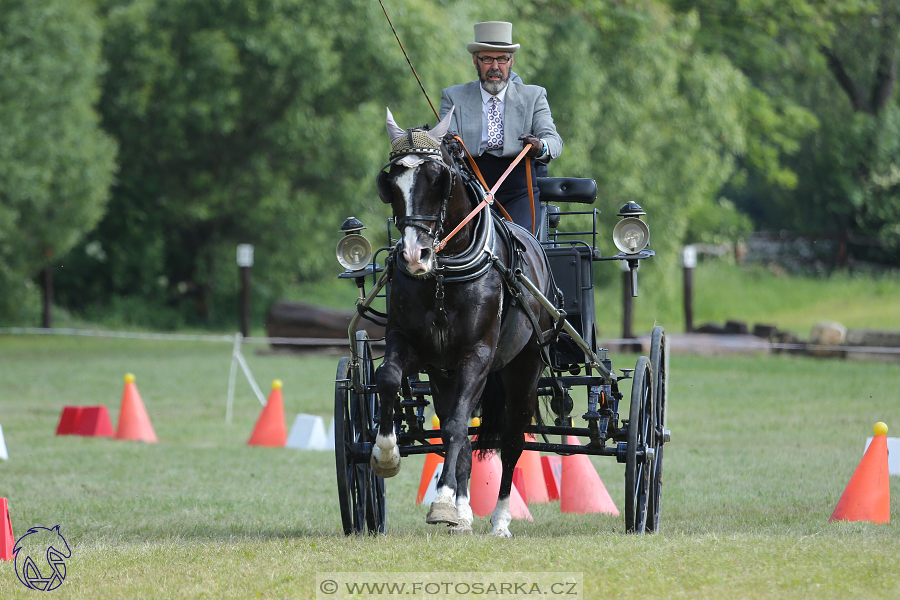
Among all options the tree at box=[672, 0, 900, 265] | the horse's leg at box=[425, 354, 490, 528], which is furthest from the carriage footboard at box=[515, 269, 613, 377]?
the tree at box=[672, 0, 900, 265]

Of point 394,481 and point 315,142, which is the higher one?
point 315,142

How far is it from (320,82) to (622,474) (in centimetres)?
1485

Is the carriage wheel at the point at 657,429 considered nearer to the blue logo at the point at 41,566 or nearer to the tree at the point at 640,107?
the blue logo at the point at 41,566

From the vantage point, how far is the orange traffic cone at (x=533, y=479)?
8719 millimetres

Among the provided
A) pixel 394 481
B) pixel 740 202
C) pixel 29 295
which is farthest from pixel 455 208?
pixel 740 202

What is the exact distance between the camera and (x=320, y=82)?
23.1m

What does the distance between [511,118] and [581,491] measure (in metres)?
2.82

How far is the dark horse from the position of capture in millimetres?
5496

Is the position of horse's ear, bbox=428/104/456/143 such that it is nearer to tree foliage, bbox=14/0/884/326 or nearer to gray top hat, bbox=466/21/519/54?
gray top hat, bbox=466/21/519/54

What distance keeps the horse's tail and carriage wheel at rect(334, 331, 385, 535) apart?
2.20 ft

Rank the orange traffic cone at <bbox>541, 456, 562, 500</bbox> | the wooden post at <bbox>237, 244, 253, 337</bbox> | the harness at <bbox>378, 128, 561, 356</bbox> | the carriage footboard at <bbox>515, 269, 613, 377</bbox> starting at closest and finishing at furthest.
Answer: the harness at <bbox>378, 128, 561, 356</bbox>
the carriage footboard at <bbox>515, 269, 613, 377</bbox>
the orange traffic cone at <bbox>541, 456, 562, 500</bbox>
the wooden post at <bbox>237, 244, 253, 337</bbox>

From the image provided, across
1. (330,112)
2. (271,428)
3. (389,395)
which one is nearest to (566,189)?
(389,395)

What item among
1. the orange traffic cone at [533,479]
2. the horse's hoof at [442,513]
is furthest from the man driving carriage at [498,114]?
the orange traffic cone at [533,479]

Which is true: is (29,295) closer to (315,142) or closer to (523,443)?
(315,142)
